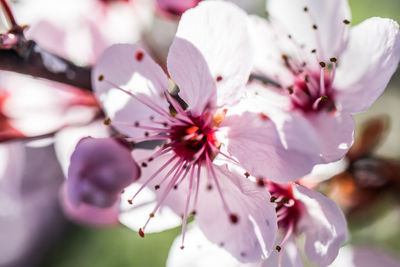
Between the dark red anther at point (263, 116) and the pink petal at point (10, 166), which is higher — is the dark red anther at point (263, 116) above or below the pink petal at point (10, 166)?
above

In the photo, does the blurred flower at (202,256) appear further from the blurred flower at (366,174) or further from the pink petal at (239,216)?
the blurred flower at (366,174)

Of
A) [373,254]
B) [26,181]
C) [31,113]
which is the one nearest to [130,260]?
[26,181]

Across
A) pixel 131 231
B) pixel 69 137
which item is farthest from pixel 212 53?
pixel 131 231

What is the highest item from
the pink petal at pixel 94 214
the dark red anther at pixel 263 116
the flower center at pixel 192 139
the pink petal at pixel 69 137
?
the dark red anther at pixel 263 116

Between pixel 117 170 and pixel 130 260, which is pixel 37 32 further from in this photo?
pixel 130 260

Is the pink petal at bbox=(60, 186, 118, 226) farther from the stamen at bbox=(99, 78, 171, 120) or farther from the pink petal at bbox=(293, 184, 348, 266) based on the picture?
the pink petal at bbox=(293, 184, 348, 266)

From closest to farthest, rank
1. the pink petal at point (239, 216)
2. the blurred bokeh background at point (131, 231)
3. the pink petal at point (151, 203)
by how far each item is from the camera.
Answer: the pink petal at point (239, 216)
the pink petal at point (151, 203)
the blurred bokeh background at point (131, 231)

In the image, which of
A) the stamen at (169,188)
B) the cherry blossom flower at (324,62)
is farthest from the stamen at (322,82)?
the stamen at (169,188)

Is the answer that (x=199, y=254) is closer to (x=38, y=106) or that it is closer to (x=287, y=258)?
(x=287, y=258)

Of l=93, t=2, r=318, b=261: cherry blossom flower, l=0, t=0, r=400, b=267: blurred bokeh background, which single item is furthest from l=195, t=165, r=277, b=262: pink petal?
l=0, t=0, r=400, b=267: blurred bokeh background
